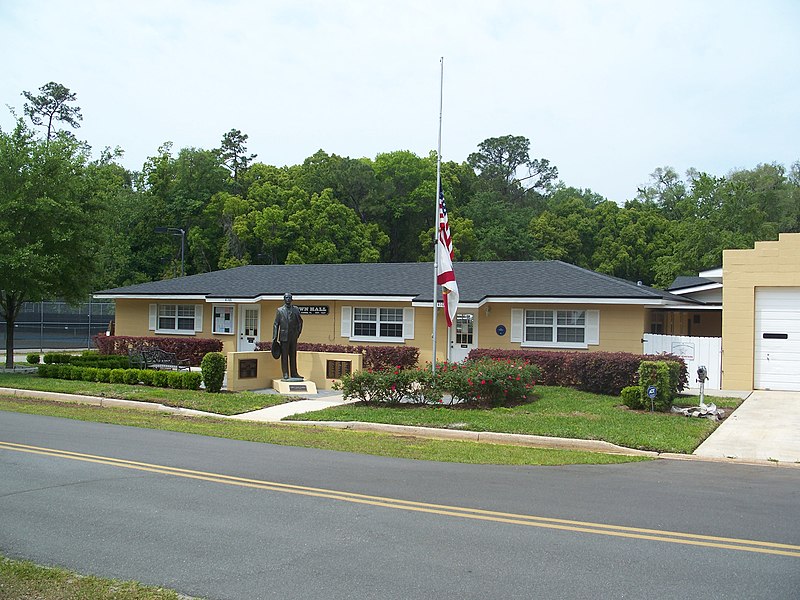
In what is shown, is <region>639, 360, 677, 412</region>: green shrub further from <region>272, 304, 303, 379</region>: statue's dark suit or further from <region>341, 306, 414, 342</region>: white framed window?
<region>341, 306, 414, 342</region>: white framed window

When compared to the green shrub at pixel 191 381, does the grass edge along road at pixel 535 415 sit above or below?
below

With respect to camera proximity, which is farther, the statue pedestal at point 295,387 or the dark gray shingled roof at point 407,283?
the dark gray shingled roof at point 407,283

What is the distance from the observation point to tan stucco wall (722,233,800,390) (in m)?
20.2

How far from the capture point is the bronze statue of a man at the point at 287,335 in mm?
21391

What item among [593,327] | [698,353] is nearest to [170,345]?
[593,327]

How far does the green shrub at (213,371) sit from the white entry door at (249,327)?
9187 millimetres

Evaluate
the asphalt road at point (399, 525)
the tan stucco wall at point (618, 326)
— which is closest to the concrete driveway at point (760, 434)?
the asphalt road at point (399, 525)

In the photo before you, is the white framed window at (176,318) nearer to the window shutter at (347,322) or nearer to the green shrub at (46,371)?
the window shutter at (347,322)

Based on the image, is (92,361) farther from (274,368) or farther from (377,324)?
(377,324)

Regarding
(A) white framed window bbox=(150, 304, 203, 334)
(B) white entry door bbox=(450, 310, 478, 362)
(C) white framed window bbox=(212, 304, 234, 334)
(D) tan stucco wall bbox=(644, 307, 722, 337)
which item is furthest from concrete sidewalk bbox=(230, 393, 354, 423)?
(D) tan stucco wall bbox=(644, 307, 722, 337)

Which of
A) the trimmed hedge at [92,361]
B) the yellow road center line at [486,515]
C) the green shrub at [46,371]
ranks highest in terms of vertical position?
the trimmed hedge at [92,361]

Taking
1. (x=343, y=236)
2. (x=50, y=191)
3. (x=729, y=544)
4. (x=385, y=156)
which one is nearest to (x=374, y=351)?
(x=50, y=191)

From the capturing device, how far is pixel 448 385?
1719 cm

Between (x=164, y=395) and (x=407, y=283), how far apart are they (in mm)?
10970
